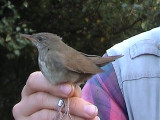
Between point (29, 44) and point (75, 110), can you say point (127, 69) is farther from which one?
point (29, 44)

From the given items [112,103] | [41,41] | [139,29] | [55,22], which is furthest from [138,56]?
[55,22]

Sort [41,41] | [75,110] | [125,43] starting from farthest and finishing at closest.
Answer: [125,43]
[41,41]
[75,110]

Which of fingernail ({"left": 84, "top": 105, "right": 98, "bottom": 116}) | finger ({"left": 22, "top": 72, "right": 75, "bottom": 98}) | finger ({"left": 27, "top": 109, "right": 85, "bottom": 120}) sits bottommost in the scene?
finger ({"left": 27, "top": 109, "right": 85, "bottom": 120})

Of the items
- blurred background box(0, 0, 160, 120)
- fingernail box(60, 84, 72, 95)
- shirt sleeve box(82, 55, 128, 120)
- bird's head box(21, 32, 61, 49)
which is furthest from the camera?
blurred background box(0, 0, 160, 120)

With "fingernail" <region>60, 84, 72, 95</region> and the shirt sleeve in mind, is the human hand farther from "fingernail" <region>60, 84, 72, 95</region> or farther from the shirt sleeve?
the shirt sleeve

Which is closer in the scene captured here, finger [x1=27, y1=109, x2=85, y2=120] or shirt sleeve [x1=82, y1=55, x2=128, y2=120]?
finger [x1=27, y1=109, x2=85, y2=120]

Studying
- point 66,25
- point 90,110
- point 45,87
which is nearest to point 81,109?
point 90,110

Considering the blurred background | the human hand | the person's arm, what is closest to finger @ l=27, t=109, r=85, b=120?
the human hand
